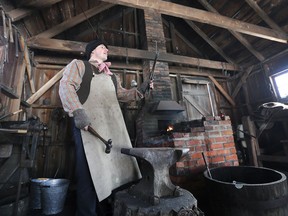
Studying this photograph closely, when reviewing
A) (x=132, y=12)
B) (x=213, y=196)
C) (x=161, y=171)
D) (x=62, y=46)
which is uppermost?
(x=132, y=12)

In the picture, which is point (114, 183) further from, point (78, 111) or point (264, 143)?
point (264, 143)

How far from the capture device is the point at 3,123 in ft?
6.26

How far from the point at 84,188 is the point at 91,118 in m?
0.61

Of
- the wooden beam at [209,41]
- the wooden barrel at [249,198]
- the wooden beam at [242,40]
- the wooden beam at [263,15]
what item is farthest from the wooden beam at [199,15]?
the wooden barrel at [249,198]

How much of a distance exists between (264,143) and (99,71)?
5068 millimetres

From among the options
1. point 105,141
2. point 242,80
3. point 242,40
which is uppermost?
point 242,40

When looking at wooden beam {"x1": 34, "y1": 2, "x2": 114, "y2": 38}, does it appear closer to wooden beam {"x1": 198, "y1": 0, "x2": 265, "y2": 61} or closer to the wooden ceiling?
the wooden ceiling

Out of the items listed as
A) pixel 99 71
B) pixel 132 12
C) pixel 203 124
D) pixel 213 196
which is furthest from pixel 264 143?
pixel 132 12

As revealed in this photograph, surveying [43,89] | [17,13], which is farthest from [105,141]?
[43,89]

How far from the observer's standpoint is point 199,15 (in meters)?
3.27

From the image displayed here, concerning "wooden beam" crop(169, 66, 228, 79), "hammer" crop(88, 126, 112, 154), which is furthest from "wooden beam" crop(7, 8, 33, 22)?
"wooden beam" crop(169, 66, 228, 79)

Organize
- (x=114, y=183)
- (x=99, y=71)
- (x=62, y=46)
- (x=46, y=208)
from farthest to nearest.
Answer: (x=62, y=46) < (x=46, y=208) < (x=99, y=71) < (x=114, y=183)

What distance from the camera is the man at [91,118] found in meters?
1.35

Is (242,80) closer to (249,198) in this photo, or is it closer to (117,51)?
(117,51)
